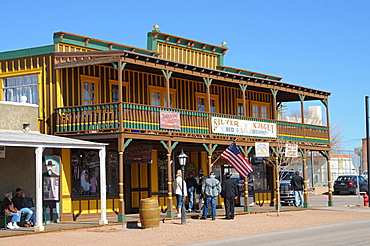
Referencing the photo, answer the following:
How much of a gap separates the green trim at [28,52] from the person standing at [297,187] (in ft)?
41.0

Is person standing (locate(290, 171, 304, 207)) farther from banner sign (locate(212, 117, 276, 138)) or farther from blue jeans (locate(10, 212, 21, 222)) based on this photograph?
blue jeans (locate(10, 212, 21, 222))

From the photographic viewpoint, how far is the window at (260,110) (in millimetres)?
33500

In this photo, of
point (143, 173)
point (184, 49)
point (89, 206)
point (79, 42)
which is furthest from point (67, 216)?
point (184, 49)

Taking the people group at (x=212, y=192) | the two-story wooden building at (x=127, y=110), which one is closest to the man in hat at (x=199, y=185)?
the two-story wooden building at (x=127, y=110)

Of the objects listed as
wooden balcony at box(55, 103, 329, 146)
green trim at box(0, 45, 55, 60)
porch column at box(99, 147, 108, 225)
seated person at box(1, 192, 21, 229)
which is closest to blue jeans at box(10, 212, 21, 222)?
seated person at box(1, 192, 21, 229)

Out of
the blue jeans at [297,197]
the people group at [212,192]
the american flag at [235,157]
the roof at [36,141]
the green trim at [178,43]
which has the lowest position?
the blue jeans at [297,197]

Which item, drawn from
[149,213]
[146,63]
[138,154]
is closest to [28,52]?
[146,63]

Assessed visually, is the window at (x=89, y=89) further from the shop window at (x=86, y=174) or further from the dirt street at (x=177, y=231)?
the dirt street at (x=177, y=231)

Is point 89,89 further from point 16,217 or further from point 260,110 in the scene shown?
point 260,110

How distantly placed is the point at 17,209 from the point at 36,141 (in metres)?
2.56

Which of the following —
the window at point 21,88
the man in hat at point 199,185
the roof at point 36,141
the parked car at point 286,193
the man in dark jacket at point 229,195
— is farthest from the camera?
the parked car at point 286,193

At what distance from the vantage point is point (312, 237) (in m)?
17.3

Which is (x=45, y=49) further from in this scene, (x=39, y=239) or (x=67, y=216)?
(x=39, y=239)

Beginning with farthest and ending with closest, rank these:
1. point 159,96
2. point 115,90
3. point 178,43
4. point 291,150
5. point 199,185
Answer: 1. point 178,43
2. point 291,150
3. point 159,96
4. point 199,185
5. point 115,90
